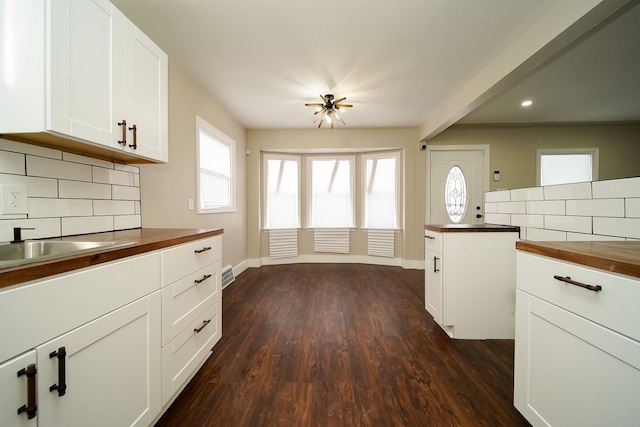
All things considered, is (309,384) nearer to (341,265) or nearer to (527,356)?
(527,356)

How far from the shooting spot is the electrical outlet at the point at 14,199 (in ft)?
→ 3.32

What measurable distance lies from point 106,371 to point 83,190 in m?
1.06

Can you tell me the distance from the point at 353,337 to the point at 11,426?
178 cm

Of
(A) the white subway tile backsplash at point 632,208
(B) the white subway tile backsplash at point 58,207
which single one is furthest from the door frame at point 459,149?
(B) the white subway tile backsplash at point 58,207

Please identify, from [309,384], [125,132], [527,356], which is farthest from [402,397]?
[125,132]

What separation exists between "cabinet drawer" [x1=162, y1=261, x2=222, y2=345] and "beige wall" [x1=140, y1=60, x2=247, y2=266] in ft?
2.51

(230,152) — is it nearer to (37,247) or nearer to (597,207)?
(37,247)

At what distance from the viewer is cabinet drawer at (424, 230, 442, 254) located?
196 cm

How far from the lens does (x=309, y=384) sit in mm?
1407

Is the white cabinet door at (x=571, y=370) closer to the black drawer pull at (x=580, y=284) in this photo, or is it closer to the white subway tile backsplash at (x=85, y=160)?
the black drawer pull at (x=580, y=284)

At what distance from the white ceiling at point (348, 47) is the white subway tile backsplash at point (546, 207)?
1.36 metres

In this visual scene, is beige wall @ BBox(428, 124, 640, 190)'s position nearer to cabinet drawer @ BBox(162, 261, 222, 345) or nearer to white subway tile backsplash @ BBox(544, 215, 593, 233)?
white subway tile backsplash @ BBox(544, 215, 593, 233)

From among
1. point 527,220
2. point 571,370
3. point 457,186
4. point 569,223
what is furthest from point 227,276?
point 457,186

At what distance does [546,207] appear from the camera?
5.53 ft
